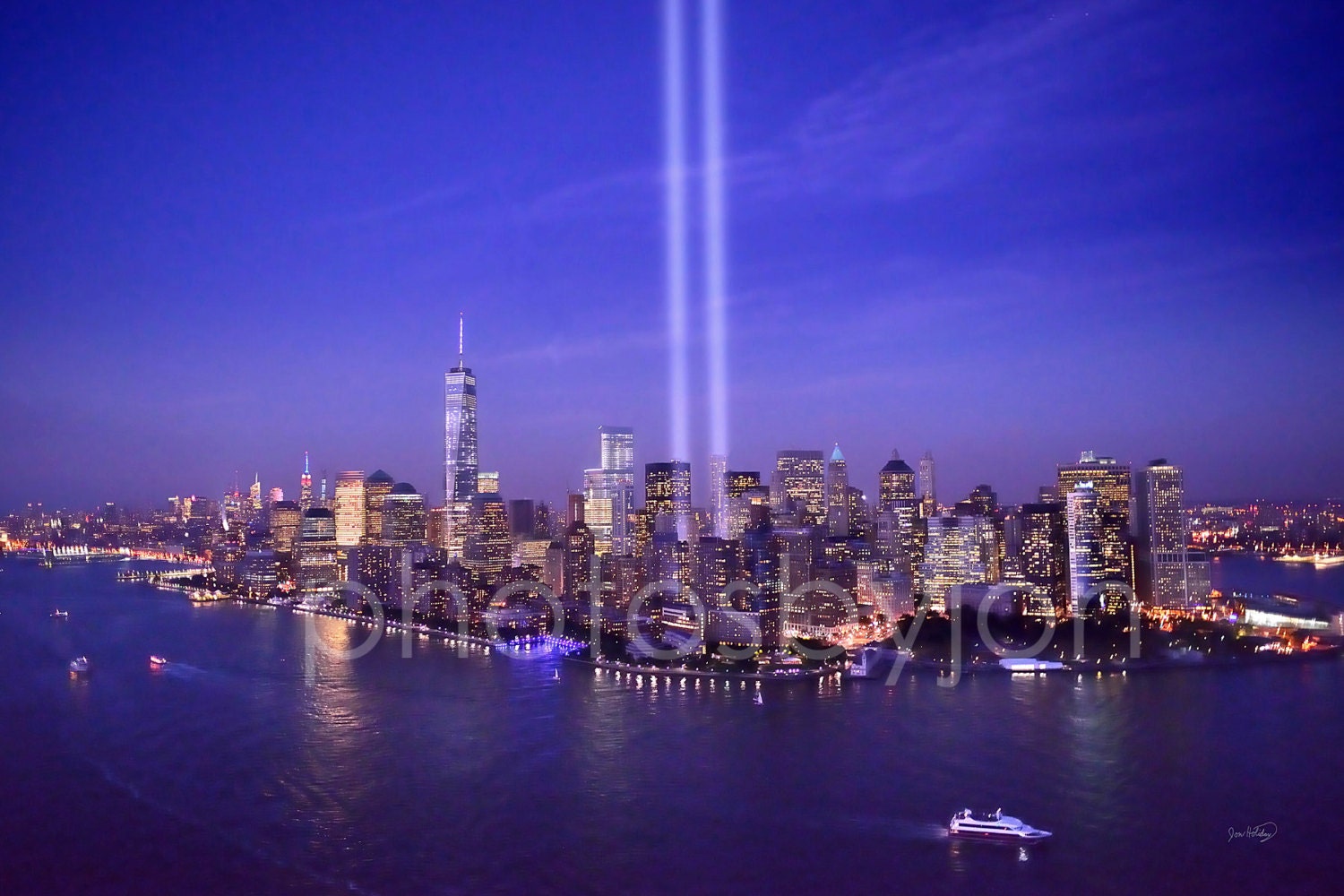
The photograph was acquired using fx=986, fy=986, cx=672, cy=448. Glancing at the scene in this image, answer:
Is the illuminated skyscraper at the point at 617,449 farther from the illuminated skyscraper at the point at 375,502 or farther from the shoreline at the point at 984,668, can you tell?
the shoreline at the point at 984,668

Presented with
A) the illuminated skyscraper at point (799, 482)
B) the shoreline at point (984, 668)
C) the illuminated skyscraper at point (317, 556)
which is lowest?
the shoreline at point (984, 668)

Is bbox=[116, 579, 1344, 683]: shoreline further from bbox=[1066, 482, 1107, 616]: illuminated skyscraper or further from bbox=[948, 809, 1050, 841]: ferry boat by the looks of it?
bbox=[948, 809, 1050, 841]: ferry boat

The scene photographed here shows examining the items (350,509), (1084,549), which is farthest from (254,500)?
(1084,549)

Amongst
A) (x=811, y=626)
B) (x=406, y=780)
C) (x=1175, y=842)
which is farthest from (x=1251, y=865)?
(x=811, y=626)

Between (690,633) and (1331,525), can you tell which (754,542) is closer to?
(690,633)

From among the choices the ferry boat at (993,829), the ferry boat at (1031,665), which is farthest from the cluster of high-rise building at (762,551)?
the ferry boat at (993,829)

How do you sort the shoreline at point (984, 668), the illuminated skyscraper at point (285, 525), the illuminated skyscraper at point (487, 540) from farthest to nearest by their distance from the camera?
the illuminated skyscraper at point (285, 525)
the illuminated skyscraper at point (487, 540)
the shoreline at point (984, 668)
